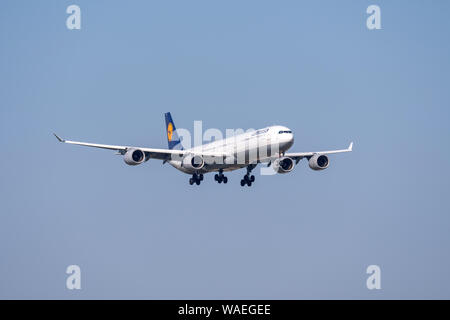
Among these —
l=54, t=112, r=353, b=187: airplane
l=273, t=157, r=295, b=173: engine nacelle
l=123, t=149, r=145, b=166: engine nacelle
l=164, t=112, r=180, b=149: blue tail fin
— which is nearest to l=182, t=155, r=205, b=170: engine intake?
l=54, t=112, r=353, b=187: airplane

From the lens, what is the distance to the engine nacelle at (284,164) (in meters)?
86.8

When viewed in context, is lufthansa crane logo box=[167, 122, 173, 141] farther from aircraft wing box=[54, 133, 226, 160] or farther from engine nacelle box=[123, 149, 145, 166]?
engine nacelle box=[123, 149, 145, 166]

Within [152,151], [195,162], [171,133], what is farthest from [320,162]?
[171,133]

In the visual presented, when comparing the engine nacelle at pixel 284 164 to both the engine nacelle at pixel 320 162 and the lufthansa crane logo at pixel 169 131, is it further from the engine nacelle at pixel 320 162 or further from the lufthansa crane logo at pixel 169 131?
the lufthansa crane logo at pixel 169 131

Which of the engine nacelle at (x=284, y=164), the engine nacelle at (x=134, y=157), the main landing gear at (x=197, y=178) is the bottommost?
the main landing gear at (x=197, y=178)

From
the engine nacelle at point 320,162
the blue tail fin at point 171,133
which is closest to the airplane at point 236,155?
the engine nacelle at point 320,162

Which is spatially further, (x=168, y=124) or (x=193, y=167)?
(x=168, y=124)

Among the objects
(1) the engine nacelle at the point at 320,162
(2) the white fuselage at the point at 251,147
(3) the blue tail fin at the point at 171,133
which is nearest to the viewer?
(2) the white fuselage at the point at 251,147

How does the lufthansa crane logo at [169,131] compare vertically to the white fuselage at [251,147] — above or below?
above
